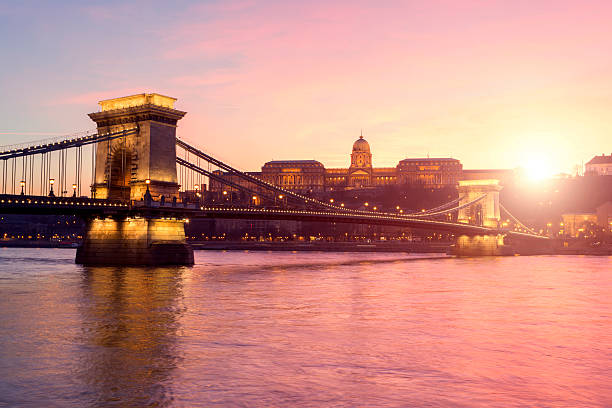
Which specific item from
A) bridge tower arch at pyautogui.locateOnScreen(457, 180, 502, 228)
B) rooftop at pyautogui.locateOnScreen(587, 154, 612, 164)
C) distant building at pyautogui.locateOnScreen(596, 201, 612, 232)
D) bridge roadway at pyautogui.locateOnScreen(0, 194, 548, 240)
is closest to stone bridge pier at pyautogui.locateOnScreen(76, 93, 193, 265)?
bridge roadway at pyautogui.locateOnScreen(0, 194, 548, 240)

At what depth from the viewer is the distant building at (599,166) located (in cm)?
18500

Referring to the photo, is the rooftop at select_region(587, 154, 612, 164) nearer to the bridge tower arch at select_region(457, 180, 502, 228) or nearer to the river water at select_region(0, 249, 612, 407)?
the bridge tower arch at select_region(457, 180, 502, 228)

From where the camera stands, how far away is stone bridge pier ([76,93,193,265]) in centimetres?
4612

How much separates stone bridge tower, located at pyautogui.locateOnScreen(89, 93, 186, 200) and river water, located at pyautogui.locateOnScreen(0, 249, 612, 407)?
13.8 m

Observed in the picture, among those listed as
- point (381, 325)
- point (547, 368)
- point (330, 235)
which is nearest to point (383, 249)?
point (330, 235)

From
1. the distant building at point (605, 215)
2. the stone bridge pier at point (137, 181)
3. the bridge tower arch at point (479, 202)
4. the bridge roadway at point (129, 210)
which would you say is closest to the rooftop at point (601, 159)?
the distant building at point (605, 215)

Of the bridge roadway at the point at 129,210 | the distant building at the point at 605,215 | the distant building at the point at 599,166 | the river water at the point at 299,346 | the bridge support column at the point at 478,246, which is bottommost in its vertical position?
the river water at the point at 299,346

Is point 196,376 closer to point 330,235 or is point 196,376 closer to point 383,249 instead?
point 383,249

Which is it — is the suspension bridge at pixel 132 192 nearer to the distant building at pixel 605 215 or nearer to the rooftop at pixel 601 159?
the distant building at pixel 605 215

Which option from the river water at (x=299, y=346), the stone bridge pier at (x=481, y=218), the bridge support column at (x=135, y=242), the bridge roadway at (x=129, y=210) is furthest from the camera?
the stone bridge pier at (x=481, y=218)

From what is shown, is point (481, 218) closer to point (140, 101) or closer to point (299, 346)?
point (140, 101)

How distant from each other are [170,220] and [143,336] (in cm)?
2887

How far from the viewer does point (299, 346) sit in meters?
17.9

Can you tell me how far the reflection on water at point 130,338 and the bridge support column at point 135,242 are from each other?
26.2ft
